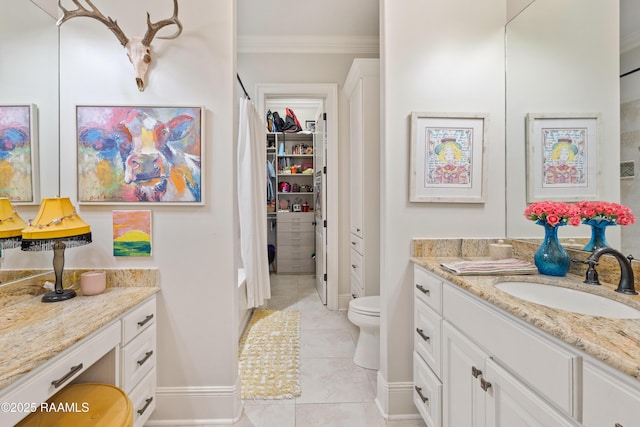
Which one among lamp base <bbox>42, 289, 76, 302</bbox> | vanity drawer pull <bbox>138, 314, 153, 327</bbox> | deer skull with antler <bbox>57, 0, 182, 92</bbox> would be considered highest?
deer skull with antler <bbox>57, 0, 182, 92</bbox>

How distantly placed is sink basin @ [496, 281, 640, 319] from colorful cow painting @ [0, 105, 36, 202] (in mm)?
2275

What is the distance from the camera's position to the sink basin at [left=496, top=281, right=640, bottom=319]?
100cm

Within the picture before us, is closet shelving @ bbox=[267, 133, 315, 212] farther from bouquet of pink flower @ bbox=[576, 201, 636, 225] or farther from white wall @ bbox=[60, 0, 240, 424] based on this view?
bouquet of pink flower @ bbox=[576, 201, 636, 225]

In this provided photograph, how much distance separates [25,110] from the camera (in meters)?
1.44

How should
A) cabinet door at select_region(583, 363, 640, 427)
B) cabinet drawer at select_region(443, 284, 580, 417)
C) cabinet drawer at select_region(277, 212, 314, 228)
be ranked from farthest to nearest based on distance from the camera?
1. cabinet drawer at select_region(277, 212, 314, 228)
2. cabinet drawer at select_region(443, 284, 580, 417)
3. cabinet door at select_region(583, 363, 640, 427)

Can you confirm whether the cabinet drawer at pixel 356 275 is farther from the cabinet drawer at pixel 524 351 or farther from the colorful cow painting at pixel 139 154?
the colorful cow painting at pixel 139 154

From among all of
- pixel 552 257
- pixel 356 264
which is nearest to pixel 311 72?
pixel 356 264

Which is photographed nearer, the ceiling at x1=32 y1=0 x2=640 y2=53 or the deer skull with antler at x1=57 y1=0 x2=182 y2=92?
the deer skull with antler at x1=57 y1=0 x2=182 y2=92

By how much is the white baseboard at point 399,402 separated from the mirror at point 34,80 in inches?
78.8

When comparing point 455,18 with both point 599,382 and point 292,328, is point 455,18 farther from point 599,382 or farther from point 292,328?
point 292,328

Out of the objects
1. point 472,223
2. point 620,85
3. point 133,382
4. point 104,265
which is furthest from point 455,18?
point 133,382

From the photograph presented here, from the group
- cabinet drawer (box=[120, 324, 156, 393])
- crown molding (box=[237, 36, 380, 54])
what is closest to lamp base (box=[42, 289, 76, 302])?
cabinet drawer (box=[120, 324, 156, 393])

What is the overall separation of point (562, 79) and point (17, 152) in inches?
107

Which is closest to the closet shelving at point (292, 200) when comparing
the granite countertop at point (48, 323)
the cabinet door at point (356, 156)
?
the cabinet door at point (356, 156)
